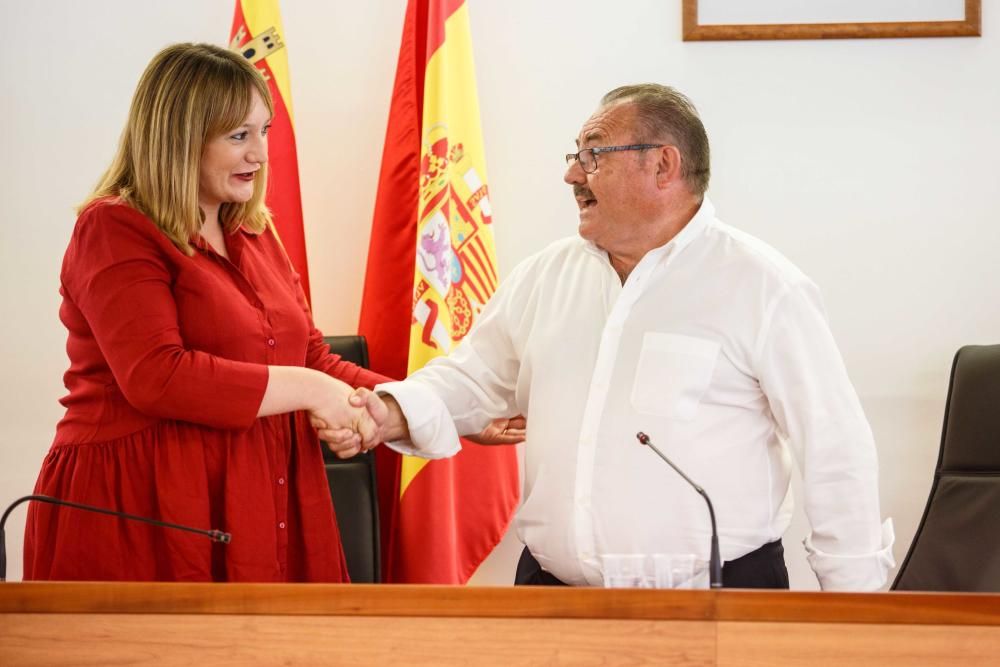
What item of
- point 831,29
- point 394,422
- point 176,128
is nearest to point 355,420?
point 394,422

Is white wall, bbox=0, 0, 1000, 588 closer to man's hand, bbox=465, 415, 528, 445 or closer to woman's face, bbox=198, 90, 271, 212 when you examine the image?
man's hand, bbox=465, 415, 528, 445

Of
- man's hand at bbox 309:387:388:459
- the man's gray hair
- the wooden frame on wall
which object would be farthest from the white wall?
man's hand at bbox 309:387:388:459

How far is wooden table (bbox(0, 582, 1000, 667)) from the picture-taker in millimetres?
1577

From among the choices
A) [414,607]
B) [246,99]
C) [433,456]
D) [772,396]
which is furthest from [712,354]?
[246,99]

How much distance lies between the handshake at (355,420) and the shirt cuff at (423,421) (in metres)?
0.03

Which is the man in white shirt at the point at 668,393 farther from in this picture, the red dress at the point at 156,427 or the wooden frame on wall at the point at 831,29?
A: the wooden frame on wall at the point at 831,29

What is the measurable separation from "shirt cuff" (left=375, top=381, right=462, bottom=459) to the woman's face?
54 cm

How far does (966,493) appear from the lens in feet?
9.36

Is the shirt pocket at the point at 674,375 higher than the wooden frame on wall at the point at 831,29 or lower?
lower

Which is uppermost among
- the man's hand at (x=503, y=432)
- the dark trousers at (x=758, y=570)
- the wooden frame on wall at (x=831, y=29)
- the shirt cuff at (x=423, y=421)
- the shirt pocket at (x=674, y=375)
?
the wooden frame on wall at (x=831, y=29)

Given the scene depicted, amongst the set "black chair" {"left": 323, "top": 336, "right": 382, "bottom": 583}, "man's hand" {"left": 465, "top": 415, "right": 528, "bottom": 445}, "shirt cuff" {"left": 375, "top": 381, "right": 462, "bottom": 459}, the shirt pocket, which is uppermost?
the shirt pocket

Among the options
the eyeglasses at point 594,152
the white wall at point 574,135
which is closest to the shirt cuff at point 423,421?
the eyeglasses at point 594,152

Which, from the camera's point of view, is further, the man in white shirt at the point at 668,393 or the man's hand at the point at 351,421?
the man's hand at the point at 351,421

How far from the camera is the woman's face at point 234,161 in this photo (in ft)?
7.46
